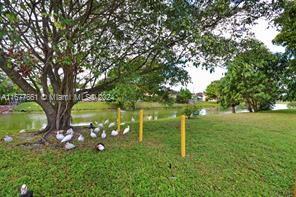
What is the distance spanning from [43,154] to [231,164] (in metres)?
2.80

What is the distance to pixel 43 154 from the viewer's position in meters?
3.57

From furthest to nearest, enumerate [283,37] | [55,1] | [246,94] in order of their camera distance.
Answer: [246,94], [283,37], [55,1]

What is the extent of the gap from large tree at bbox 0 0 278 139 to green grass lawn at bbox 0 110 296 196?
3.92 feet

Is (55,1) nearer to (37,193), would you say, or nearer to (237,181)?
(37,193)

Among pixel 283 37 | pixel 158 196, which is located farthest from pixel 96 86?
pixel 283 37

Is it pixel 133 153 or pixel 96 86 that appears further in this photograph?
pixel 96 86

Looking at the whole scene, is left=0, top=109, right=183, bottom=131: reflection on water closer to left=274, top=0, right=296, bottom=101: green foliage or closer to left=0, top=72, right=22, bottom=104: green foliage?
left=0, top=72, right=22, bottom=104: green foliage

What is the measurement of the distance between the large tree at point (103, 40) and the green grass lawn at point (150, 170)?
1.20m

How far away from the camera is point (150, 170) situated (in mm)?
3172

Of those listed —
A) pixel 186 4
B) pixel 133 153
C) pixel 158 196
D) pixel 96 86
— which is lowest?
pixel 158 196

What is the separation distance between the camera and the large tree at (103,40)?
3.27 m

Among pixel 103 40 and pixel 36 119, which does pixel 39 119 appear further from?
pixel 103 40

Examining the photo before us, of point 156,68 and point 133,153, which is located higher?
point 156,68

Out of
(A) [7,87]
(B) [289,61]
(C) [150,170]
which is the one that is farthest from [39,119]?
(B) [289,61]
